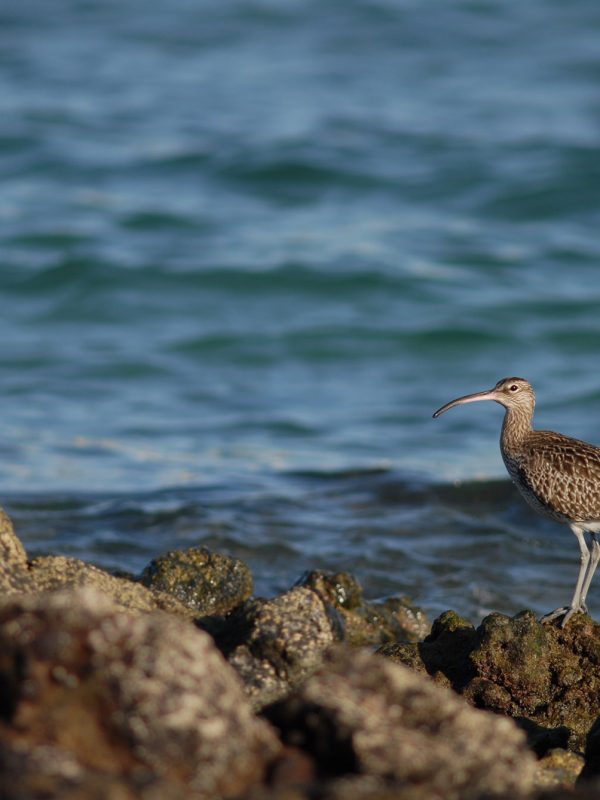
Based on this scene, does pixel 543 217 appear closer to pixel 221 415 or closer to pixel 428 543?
pixel 221 415

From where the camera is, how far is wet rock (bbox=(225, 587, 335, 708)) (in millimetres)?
5688

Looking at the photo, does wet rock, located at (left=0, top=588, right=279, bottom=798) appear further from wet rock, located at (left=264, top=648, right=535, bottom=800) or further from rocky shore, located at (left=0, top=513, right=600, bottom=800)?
wet rock, located at (left=264, top=648, right=535, bottom=800)

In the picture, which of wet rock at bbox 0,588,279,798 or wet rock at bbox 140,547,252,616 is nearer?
wet rock at bbox 0,588,279,798

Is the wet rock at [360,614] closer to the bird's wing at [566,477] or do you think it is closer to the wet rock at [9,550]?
the bird's wing at [566,477]

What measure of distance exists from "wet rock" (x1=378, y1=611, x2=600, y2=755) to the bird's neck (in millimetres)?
2182

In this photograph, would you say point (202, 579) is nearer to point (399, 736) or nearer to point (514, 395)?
point (514, 395)

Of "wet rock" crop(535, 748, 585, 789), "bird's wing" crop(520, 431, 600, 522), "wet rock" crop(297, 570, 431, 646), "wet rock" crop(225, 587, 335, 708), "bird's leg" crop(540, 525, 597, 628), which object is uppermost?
"bird's wing" crop(520, 431, 600, 522)

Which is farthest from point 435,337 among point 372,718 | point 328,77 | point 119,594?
point 372,718

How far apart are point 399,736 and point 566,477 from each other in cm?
430

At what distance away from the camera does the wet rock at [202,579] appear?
25.4 feet

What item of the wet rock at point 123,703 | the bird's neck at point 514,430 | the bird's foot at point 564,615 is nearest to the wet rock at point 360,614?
the bird's foot at point 564,615

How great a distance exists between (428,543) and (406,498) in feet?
3.78

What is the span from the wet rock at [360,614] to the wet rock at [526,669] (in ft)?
4.24

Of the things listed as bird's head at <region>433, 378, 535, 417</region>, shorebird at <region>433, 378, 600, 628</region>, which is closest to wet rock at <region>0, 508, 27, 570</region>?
shorebird at <region>433, 378, 600, 628</region>
